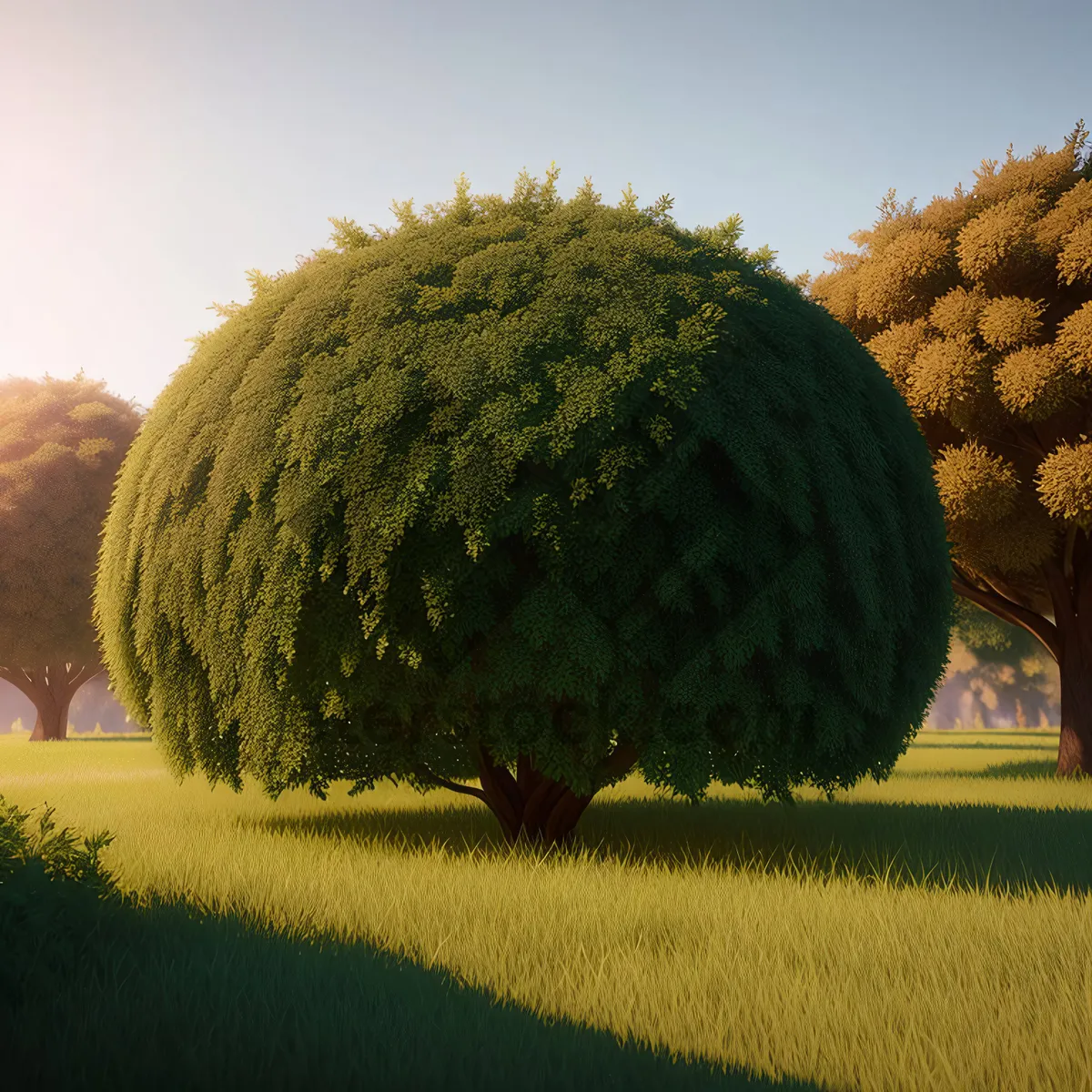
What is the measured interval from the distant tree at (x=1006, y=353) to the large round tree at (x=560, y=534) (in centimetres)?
747

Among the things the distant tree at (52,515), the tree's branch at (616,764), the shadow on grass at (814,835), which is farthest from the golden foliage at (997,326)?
the distant tree at (52,515)

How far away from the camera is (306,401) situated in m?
9.66

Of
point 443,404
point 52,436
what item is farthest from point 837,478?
point 52,436

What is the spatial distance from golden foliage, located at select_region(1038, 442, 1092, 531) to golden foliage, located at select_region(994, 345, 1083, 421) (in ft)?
2.37

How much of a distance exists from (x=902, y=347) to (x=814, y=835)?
31.2ft

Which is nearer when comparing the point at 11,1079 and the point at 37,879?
the point at 11,1079

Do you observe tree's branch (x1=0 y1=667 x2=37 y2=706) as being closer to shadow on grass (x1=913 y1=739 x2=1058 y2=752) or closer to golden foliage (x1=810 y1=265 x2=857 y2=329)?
golden foliage (x1=810 y1=265 x2=857 y2=329)

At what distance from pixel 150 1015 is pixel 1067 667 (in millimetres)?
19112

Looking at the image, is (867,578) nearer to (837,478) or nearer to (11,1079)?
(837,478)

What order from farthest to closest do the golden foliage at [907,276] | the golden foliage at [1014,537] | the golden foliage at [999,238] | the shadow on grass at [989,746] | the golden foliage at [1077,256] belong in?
the shadow on grass at [989,746], the golden foliage at [1014,537], the golden foliage at [907,276], the golden foliage at [999,238], the golden foliage at [1077,256]

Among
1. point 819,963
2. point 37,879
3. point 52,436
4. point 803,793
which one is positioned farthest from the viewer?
point 52,436

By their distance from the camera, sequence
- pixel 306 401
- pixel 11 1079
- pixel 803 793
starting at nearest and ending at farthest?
pixel 11 1079 < pixel 306 401 < pixel 803 793

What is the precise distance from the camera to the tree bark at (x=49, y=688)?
36.1m

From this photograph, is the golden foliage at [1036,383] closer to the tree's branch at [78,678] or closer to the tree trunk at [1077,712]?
the tree trunk at [1077,712]
